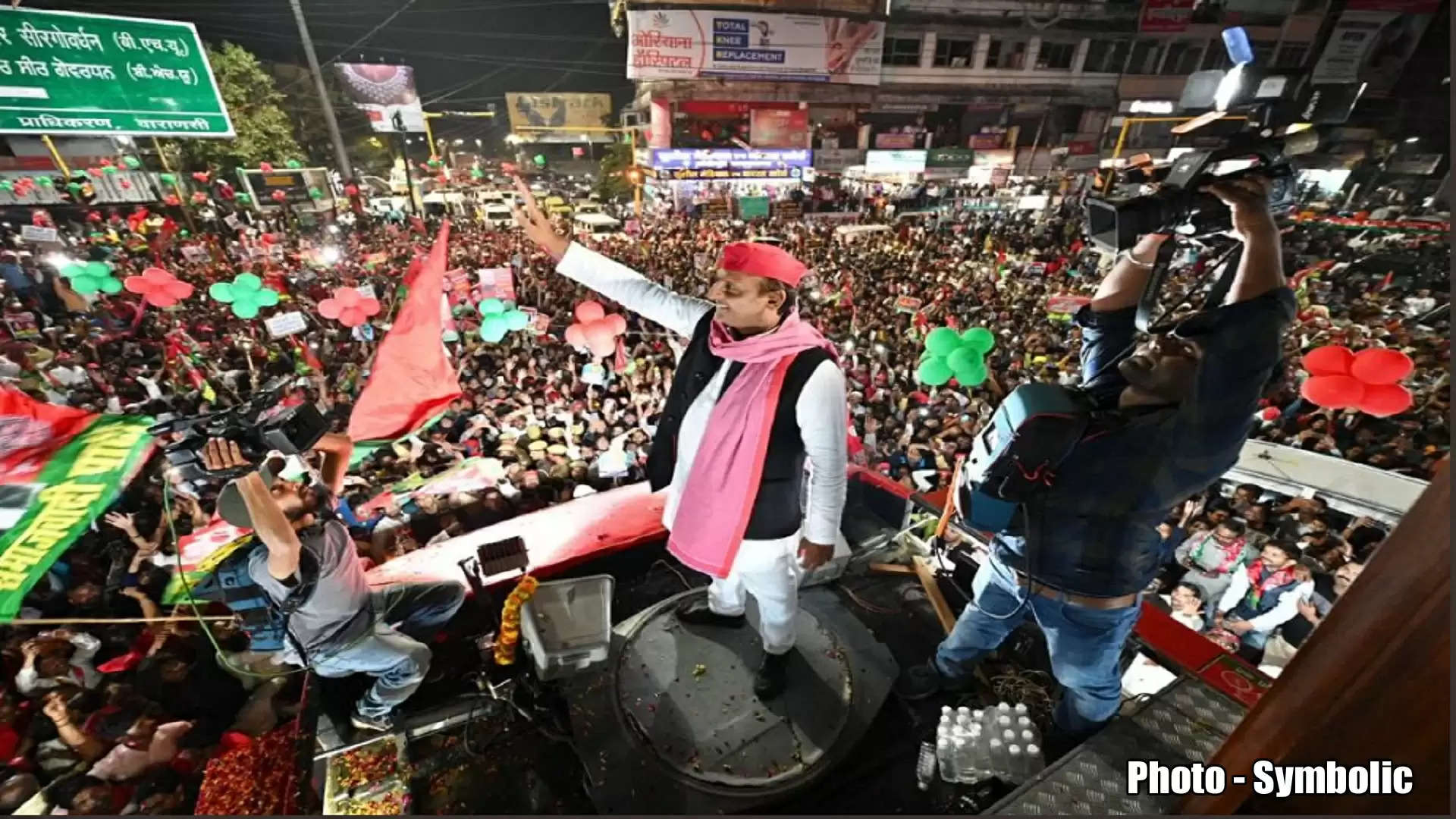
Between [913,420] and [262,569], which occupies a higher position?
[262,569]

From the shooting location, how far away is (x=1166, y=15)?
14.8m

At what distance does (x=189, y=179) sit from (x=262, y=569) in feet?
52.9

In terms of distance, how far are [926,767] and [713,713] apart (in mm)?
959

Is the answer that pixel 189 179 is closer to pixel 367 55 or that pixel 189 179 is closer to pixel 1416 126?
pixel 367 55

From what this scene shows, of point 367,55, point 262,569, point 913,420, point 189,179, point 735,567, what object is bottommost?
point 913,420

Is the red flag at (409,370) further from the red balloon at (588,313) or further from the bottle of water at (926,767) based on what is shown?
the bottle of water at (926,767)

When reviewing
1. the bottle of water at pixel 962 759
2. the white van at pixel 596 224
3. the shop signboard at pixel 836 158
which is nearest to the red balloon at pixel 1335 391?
the bottle of water at pixel 962 759

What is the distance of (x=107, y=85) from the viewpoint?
19.7 ft

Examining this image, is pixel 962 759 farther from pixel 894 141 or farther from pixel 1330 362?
pixel 894 141

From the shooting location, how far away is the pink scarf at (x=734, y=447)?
6.93ft

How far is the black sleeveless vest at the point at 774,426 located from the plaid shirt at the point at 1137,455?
0.91 meters

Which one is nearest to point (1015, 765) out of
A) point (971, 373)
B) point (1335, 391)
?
point (971, 373)

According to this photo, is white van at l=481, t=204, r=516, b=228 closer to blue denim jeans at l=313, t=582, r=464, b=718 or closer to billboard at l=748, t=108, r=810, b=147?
Answer: billboard at l=748, t=108, r=810, b=147

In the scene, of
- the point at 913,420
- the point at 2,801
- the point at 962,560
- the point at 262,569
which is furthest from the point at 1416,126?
the point at 2,801
